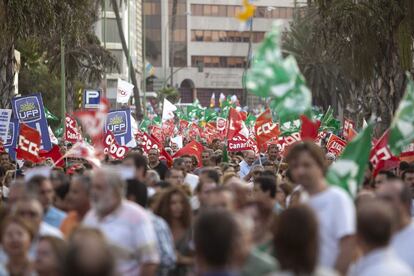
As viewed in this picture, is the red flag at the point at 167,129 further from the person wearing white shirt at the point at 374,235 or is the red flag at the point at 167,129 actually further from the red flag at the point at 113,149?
the person wearing white shirt at the point at 374,235

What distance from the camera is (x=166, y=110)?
1625 inches

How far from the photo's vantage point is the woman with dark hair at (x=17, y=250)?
7273mm

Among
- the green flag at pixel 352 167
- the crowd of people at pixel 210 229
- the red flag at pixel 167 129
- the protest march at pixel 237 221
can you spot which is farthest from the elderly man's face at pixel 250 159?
the red flag at pixel 167 129

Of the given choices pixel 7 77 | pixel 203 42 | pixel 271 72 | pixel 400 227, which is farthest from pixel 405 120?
pixel 203 42

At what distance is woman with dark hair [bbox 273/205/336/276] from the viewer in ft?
18.8

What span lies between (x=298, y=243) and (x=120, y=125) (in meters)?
20.1

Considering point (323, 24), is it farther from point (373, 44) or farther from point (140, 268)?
point (140, 268)

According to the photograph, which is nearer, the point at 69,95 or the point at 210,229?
the point at 210,229

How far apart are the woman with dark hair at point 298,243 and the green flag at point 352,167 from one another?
2.71m

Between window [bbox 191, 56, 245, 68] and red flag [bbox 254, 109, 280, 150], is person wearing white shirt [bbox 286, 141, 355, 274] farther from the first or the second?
window [bbox 191, 56, 245, 68]

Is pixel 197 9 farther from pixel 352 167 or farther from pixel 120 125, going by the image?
pixel 352 167

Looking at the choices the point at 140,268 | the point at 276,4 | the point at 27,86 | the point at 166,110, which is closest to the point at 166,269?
the point at 140,268

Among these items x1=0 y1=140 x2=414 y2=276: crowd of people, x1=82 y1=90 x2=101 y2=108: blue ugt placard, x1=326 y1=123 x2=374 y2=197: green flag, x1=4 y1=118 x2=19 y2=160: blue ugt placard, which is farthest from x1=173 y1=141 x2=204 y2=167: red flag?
x1=326 y1=123 x2=374 y2=197: green flag

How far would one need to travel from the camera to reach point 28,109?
74.5ft
